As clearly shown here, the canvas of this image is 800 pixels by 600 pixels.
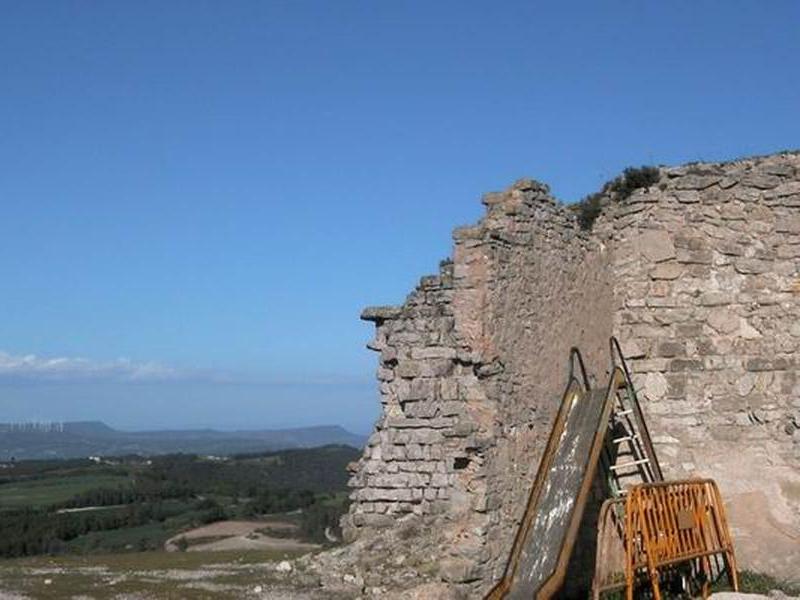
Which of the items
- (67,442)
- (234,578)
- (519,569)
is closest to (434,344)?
(519,569)

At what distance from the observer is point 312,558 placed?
32.6 ft

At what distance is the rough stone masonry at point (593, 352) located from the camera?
Result: 30.5ft

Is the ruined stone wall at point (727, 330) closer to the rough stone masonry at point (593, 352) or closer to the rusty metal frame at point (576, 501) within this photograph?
the rough stone masonry at point (593, 352)

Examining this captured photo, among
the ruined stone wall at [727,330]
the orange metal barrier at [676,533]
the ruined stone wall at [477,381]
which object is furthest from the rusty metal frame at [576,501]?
the ruined stone wall at [727,330]

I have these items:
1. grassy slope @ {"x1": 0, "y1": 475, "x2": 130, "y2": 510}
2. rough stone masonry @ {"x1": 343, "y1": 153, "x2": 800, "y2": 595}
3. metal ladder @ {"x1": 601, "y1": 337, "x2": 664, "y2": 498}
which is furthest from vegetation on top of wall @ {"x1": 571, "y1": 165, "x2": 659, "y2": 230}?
grassy slope @ {"x1": 0, "y1": 475, "x2": 130, "y2": 510}

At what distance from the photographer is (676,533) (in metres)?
8.80

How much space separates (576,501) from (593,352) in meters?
2.61

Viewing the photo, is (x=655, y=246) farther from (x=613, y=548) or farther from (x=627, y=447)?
(x=613, y=548)

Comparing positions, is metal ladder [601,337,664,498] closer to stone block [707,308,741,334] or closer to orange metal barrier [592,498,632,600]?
orange metal barrier [592,498,632,600]

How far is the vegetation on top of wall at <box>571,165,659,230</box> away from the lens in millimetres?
11141

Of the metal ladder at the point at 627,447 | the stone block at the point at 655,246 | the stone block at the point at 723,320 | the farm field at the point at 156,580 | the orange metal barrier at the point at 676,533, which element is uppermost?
the stone block at the point at 655,246

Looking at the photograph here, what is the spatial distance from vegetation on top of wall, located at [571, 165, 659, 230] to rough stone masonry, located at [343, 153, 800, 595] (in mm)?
106

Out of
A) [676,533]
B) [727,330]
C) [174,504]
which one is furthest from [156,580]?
[174,504]

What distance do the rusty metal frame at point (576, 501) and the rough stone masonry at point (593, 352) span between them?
33 centimetres
